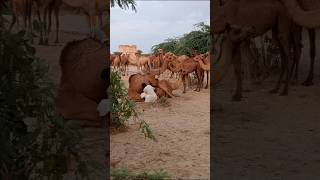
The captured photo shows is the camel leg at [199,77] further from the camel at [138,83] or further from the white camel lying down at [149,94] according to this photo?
the white camel lying down at [149,94]

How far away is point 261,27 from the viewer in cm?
489

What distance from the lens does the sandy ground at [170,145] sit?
3.47 metres

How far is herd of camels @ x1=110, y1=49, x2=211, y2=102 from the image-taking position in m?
6.64

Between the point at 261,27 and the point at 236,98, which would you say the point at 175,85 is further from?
the point at 261,27

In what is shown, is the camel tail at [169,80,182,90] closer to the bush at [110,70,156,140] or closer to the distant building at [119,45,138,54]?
the bush at [110,70,156,140]

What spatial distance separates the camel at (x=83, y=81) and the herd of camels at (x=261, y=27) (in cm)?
134

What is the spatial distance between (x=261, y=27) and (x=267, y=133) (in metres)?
1.17

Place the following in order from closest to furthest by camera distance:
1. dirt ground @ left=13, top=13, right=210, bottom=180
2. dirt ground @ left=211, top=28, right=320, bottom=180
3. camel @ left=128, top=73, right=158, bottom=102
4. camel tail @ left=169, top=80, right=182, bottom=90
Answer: dirt ground @ left=211, top=28, right=320, bottom=180 < dirt ground @ left=13, top=13, right=210, bottom=180 < camel @ left=128, top=73, right=158, bottom=102 < camel tail @ left=169, top=80, right=182, bottom=90

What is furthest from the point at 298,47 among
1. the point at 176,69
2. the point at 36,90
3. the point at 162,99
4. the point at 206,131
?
the point at 36,90

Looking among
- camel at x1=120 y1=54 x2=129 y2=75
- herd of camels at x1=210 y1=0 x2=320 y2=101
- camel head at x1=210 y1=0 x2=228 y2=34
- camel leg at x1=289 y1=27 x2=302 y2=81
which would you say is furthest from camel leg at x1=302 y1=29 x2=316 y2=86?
camel at x1=120 y1=54 x2=129 y2=75

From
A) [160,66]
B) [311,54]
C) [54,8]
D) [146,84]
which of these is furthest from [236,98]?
[160,66]

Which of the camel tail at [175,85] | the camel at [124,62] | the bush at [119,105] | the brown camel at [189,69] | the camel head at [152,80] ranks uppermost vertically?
the camel at [124,62]

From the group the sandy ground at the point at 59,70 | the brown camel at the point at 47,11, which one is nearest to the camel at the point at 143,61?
the sandy ground at the point at 59,70

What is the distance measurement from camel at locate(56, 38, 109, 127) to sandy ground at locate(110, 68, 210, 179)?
0.35 metres
